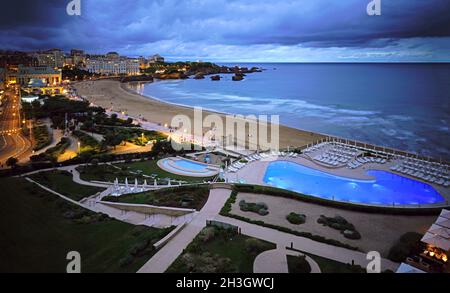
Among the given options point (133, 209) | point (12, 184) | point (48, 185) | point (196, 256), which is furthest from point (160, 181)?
point (196, 256)

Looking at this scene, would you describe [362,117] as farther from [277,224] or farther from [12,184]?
[12,184]

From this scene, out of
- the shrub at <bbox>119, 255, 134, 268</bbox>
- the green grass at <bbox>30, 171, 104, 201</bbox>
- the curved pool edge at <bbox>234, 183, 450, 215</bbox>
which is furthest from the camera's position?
the green grass at <bbox>30, 171, 104, 201</bbox>

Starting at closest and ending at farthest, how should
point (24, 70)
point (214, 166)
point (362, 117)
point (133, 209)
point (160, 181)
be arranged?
point (133, 209) → point (160, 181) → point (214, 166) → point (362, 117) → point (24, 70)

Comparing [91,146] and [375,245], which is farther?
[91,146]

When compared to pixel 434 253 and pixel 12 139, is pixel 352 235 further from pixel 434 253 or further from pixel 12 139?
pixel 12 139

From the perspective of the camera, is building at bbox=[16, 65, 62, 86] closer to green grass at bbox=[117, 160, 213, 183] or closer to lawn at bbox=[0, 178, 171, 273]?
green grass at bbox=[117, 160, 213, 183]

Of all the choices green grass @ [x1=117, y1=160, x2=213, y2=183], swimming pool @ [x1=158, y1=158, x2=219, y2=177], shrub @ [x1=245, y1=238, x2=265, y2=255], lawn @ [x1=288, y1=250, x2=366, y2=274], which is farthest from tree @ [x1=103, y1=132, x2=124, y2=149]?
lawn @ [x1=288, y1=250, x2=366, y2=274]
